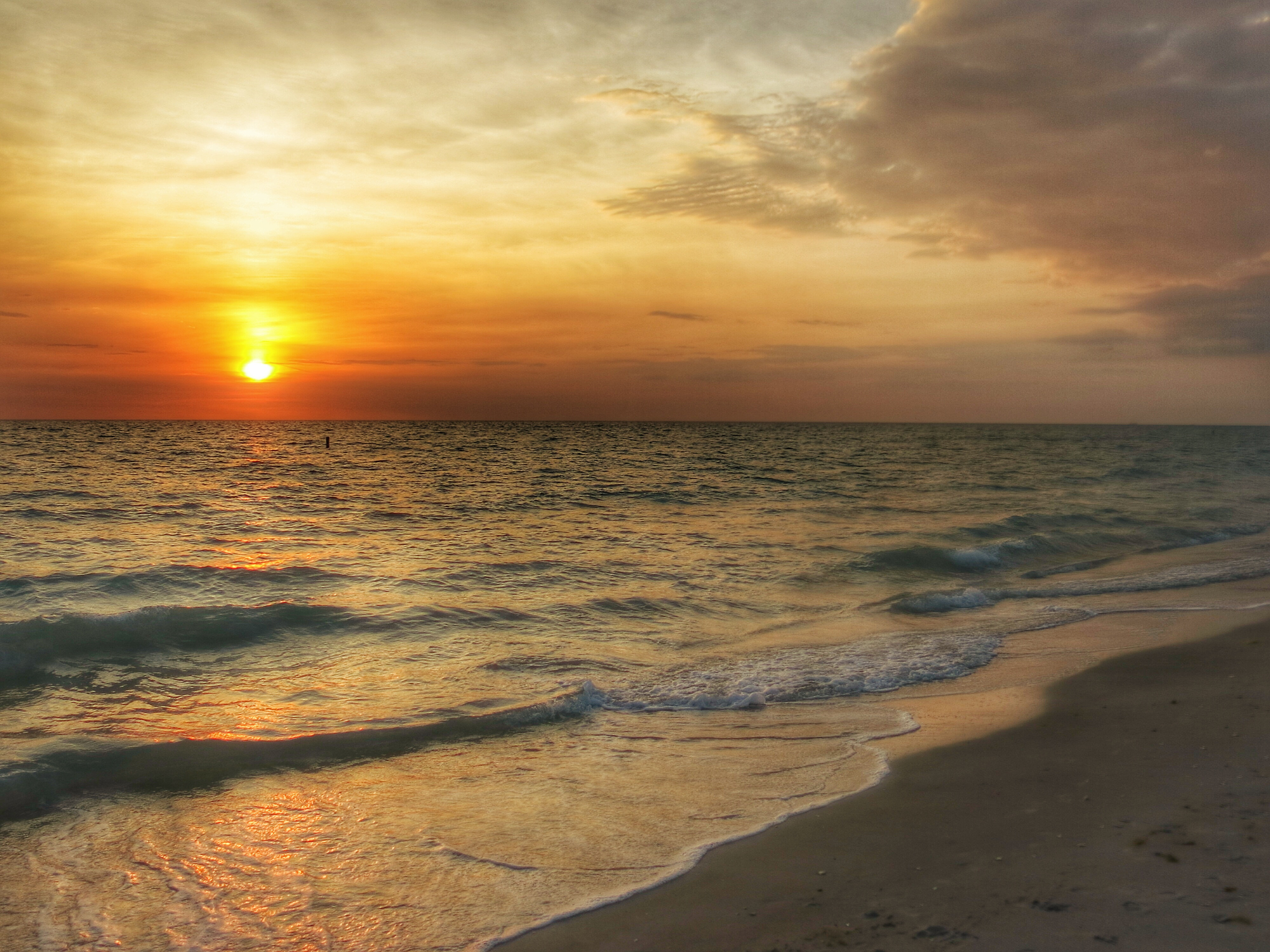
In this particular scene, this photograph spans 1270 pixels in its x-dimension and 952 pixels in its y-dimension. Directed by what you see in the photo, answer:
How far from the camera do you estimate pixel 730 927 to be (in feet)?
15.2

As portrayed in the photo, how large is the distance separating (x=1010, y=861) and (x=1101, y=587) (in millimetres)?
13804

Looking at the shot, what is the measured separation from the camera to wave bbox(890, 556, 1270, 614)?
15406 mm

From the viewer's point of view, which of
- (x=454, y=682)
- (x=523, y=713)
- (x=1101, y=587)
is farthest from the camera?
(x=1101, y=587)

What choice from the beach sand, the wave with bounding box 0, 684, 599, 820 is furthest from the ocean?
the beach sand

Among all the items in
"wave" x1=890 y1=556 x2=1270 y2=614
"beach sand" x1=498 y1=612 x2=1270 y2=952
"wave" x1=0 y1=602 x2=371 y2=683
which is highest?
"beach sand" x1=498 y1=612 x2=1270 y2=952

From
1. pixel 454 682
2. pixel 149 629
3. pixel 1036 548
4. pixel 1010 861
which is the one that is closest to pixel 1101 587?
pixel 1036 548

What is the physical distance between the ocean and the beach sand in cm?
40

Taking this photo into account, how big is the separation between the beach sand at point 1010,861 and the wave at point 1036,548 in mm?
12143

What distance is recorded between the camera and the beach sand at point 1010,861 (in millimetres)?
4371

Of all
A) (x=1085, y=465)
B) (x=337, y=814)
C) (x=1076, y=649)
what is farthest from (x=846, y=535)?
(x=1085, y=465)

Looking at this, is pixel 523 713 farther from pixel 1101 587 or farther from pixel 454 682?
pixel 1101 587

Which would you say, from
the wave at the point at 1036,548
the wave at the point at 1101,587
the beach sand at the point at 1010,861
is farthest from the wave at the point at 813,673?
the wave at the point at 1036,548

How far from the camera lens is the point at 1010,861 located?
513 cm

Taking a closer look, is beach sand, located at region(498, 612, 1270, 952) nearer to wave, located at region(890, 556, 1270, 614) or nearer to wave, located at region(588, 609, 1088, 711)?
wave, located at region(588, 609, 1088, 711)
